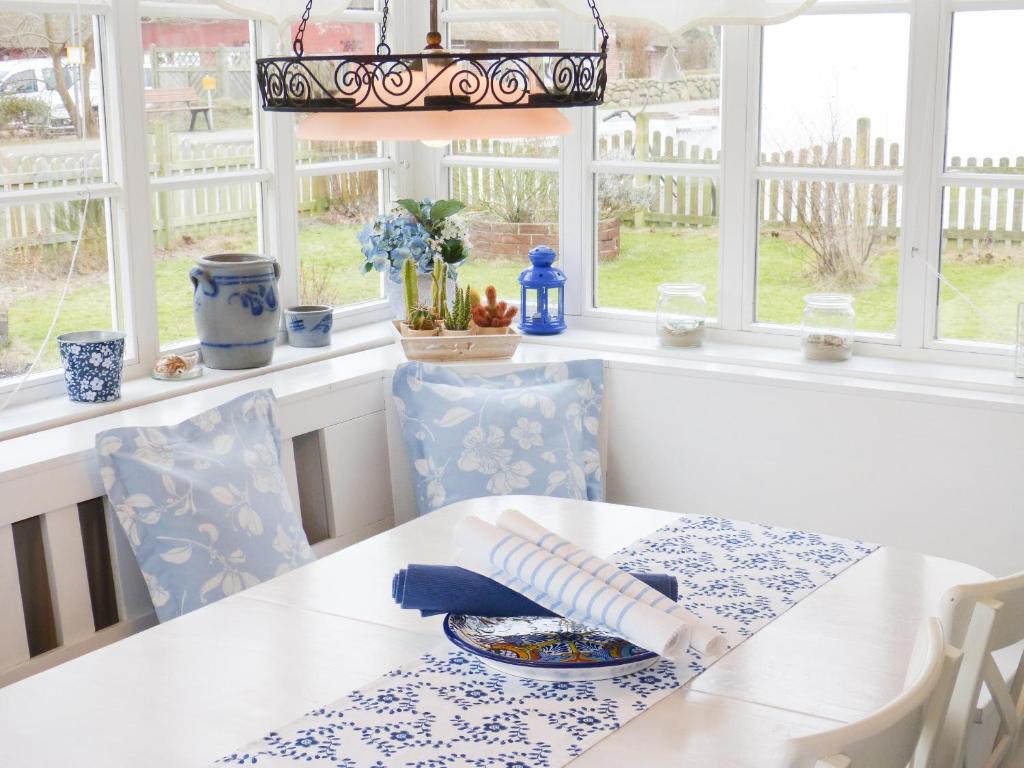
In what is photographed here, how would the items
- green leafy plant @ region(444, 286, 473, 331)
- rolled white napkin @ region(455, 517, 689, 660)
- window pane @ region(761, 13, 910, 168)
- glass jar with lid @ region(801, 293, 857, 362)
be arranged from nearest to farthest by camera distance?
1. rolled white napkin @ region(455, 517, 689, 660)
2. window pane @ region(761, 13, 910, 168)
3. glass jar with lid @ region(801, 293, 857, 362)
4. green leafy plant @ region(444, 286, 473, 331)

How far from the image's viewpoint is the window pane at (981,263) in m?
3.25

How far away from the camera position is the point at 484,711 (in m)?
1.82

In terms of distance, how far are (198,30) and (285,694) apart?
2.07 metres

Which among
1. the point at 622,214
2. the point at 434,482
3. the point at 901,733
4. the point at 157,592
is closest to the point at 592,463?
the point at 434,482

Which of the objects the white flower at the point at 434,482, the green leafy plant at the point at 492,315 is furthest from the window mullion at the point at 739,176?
the white flower at the point at 434,482

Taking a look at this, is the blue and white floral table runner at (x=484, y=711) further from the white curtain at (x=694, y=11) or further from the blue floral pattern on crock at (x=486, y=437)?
the blue floral pattern on crock at (x=486, y=437)

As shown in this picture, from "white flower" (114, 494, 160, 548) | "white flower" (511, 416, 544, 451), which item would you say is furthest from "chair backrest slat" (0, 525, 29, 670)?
"white flower" (511, 416, 544, 451)

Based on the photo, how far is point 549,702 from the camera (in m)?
1.84

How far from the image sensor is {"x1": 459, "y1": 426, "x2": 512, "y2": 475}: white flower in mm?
3367

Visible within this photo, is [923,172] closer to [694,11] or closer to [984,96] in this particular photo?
[984,96]

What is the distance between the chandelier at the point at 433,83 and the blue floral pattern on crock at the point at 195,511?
3.94 feet

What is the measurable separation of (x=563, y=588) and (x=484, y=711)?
0.83ft

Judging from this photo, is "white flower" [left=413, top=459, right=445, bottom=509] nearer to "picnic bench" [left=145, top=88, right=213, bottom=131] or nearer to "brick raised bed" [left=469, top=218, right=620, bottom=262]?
"brick raised bed" [left=469, top=218, right=620, bottom=262]

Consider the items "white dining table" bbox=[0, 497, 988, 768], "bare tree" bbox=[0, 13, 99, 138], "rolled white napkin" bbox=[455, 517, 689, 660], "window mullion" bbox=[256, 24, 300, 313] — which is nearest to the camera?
"white dining table" bbox=[0, 497, 988, 768]
